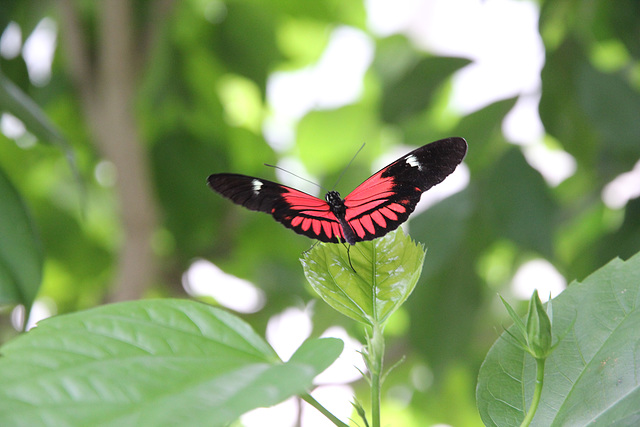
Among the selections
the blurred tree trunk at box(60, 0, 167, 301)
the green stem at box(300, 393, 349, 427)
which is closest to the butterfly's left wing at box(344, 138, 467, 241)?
the green stem at box(300, 393, 349, 427)

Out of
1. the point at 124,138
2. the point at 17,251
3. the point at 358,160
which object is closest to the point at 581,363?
the point at 17,251

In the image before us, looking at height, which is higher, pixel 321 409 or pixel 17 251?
pixel 17 251

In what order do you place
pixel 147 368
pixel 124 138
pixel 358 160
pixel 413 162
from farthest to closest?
pixel 358 160 → pixel 124 138 → pixel 413 162 → pixel 147 368

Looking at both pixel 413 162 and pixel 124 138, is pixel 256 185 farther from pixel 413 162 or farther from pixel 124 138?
pixel 124 138

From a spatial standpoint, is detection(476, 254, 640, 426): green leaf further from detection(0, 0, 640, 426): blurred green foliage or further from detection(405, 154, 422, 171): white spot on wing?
detection(0, 0, 640, 426): blurred green foliage

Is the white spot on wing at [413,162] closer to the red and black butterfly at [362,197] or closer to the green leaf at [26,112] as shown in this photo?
the red and black butterfly at [362,197]

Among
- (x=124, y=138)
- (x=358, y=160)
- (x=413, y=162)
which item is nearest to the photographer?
(x=413, y=162)

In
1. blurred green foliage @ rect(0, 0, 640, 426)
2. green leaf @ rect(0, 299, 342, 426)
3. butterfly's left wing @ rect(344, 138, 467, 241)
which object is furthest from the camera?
blurred green foliage @ rect(0, 0, 640, 426)
